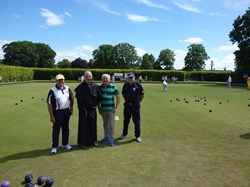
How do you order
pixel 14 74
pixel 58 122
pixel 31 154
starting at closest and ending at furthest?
pixel 31 154 < pixel 58 122 < pixel 14 74

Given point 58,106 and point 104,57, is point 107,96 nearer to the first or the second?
point 58,106

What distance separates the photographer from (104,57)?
117m

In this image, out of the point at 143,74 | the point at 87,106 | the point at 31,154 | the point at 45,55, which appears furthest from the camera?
the point at 45,55

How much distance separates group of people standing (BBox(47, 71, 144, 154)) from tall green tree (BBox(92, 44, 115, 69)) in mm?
108656

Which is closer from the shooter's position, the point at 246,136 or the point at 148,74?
the point at 246,136

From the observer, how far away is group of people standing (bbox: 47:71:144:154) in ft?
22.7

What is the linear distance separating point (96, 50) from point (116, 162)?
116 m

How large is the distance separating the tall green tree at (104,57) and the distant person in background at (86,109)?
109 metres

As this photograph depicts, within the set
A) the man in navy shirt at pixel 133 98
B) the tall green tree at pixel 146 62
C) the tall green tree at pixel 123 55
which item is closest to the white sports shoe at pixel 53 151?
the man in navy shirt at pixel 133 98

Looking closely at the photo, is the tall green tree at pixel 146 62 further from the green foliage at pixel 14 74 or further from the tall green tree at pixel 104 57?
the green foliage at pixel 14 74

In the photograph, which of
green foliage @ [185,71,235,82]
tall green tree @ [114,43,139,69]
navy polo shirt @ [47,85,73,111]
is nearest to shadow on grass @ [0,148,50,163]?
navy polo shirt @ [47,85,73,111]

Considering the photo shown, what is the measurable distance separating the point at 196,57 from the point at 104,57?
37658 mm

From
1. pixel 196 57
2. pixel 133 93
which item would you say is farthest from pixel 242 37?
pixel 133 93

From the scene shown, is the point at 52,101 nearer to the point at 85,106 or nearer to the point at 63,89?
the point at 63,89
